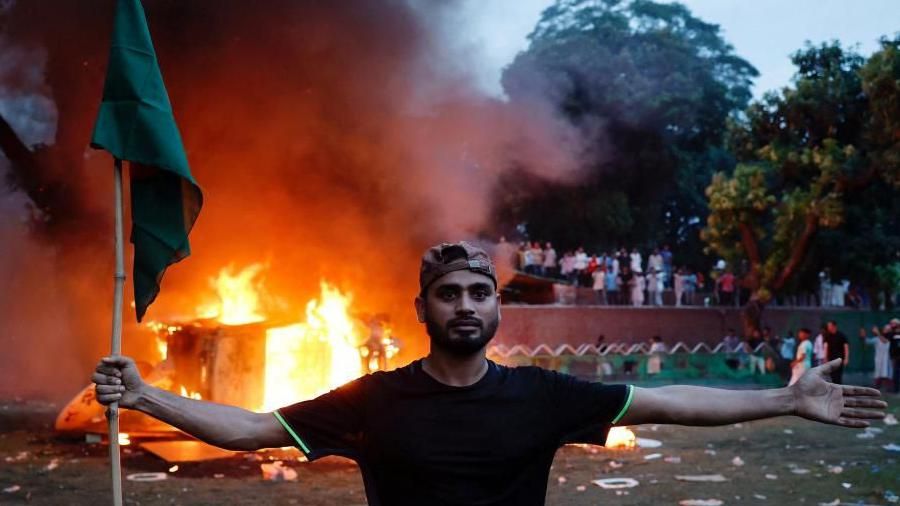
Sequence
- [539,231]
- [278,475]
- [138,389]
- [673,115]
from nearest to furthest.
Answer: [138,389]
[278,475]
[539,231]
[673,115]

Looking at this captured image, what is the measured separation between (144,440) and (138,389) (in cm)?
883

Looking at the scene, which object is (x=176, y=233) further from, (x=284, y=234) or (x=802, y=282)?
(x=802, y=282)

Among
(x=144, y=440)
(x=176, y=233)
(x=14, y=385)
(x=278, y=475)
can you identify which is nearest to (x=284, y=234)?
(x=144, y=440)

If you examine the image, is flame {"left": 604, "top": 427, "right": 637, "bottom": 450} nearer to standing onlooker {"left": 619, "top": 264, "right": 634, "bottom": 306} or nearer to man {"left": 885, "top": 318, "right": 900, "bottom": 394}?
man {"left": 885, "top": 318, "right": 900, "bottom": 394}

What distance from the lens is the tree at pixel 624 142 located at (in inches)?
1112

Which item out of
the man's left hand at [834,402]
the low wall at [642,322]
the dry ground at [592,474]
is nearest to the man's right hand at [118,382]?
the man's left hand at [834,402]

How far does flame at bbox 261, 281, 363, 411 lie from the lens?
42.8 ft

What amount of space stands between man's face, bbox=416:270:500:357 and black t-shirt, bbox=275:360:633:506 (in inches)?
5.0

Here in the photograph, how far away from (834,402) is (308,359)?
11.2m

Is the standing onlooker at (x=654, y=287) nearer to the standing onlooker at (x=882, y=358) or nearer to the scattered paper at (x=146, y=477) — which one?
the standing onlooker at (x=882, y=358)

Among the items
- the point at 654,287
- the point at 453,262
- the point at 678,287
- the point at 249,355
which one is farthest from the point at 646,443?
the point at 678,287

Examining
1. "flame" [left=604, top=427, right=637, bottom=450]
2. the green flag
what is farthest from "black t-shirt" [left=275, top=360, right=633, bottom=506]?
"flame" [left=604, top=427, right=637, bottom=450]

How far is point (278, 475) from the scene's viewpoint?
29.6 ft

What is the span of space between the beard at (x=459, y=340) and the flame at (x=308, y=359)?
1024 centimetres
